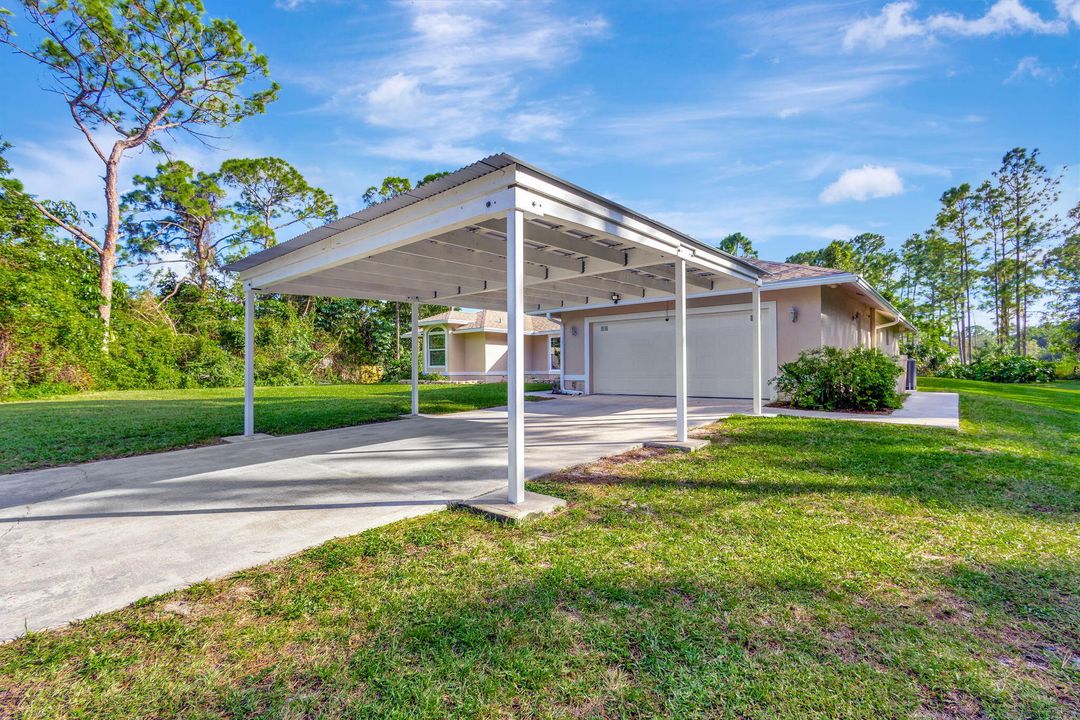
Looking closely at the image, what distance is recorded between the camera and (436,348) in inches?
928

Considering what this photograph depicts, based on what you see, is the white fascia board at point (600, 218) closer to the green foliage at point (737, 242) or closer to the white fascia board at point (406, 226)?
the white fascia board at point (406, 226)

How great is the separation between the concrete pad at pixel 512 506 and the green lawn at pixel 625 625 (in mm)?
136

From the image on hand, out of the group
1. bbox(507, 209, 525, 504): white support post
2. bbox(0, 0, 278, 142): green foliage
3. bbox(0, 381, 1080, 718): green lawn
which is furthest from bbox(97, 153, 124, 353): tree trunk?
bbox(0, 381, 1080, 718): green lawn

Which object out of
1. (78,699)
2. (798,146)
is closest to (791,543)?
(78,699)

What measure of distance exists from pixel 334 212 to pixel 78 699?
28088 millimetres

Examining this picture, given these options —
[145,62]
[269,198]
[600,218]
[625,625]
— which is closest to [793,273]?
[600,218]

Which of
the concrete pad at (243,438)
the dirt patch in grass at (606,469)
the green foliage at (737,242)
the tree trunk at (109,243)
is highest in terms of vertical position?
the green foliage at (737,242)

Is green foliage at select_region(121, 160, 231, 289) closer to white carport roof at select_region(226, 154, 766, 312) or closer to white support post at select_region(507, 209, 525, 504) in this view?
white carport roof at select_region(226, 154, 766, 312)

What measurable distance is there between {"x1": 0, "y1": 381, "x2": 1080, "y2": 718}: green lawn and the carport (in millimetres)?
1323

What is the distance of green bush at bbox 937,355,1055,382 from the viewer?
21797 mm

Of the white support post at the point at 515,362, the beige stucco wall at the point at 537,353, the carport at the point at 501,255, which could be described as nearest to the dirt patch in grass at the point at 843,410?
the carport at the point at 501,255

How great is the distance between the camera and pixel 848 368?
9.31 m

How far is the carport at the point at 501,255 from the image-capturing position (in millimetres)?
3916

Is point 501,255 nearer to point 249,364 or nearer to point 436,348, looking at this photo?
point 249,364
